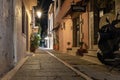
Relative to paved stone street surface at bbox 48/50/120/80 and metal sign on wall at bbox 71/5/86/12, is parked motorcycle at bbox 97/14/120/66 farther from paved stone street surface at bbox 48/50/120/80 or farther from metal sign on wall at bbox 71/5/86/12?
metal sign on wall at bbox 71/5/86/12

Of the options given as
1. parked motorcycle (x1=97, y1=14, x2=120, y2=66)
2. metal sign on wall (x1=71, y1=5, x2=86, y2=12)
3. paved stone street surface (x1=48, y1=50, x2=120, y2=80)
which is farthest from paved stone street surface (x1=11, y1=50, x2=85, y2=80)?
metal sign on wall (x1=71, y1=5, x2=86, y2=12)

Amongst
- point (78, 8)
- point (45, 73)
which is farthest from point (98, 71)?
point (78, 8)

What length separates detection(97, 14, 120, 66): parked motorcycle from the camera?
11.0m

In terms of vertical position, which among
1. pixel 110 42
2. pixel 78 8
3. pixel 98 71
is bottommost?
pixel 98 71

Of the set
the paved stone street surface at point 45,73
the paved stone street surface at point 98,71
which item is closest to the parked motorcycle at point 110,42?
the paved stone street surface at point 98,71

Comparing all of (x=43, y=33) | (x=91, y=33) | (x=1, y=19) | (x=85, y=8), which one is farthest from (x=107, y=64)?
(x=43, y=33)

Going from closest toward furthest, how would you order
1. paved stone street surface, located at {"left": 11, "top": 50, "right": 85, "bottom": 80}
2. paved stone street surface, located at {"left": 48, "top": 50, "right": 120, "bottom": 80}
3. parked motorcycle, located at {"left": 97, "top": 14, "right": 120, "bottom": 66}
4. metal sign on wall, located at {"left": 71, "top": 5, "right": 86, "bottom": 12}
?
paved stone street surface, located at {"left": 11, "top": 50, "right": 85, "bottom": 80} < paved stone street surface, located at {"left": 48, "top": 50, "right": 120, "bottom": 80} < parked motorcycle, located at {"left": 97, "top": 14, "right": 120, "bottom": 66} < metal sign on wall, located at {"left": 71, "top": 5, "right": 86, "bottom": 12}

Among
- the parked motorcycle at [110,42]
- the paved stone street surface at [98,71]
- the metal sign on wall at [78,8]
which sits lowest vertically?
the paved stone street surface at [98,71]

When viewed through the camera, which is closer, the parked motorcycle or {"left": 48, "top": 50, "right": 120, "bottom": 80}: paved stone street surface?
{"left": 48, "top": 50, "right": 120, "bottom": 80}: paved stone street surface

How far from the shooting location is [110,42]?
1114 centimetres

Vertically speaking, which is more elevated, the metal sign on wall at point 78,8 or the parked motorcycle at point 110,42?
the metal sign on wall at point 78,8

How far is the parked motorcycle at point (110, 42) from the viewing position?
1104cm

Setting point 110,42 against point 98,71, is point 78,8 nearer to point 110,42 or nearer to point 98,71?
point 110,42

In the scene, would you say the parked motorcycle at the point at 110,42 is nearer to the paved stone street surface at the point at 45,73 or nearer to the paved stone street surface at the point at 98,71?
the paved stone street surface at the point at 98,71
